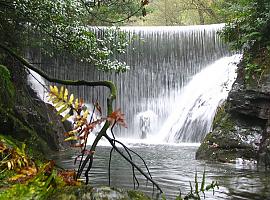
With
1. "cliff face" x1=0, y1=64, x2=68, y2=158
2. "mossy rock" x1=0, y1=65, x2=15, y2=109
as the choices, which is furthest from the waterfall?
"mossy rock" x1=0, y1=65, x2=15, y2=109

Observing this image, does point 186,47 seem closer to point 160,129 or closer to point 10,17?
point 160,129

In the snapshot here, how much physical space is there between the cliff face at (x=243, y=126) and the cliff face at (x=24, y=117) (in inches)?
125

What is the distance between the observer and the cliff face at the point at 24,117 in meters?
5.32

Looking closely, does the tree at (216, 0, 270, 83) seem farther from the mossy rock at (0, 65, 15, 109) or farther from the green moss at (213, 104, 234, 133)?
the mossy rock at (0, 65, 15, 109)

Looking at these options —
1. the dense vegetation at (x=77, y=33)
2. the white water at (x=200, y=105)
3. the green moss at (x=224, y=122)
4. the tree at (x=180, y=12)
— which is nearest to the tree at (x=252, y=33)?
the dense vegetation at (x=77, y=33)

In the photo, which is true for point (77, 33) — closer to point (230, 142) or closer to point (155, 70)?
point (230, 142)

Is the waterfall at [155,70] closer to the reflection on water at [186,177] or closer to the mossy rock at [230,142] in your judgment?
the mossy rock at [230,142]

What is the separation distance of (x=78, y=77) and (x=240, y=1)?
31.7 ft

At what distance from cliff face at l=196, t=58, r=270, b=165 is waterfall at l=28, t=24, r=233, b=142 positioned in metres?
8.86

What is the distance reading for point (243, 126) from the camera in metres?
8.18

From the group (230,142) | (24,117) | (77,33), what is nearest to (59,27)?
(77,33)

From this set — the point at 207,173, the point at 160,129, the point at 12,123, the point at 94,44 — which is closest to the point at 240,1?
the point at 94,44

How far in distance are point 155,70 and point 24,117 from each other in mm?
11266

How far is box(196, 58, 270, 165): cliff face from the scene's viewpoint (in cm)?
758
